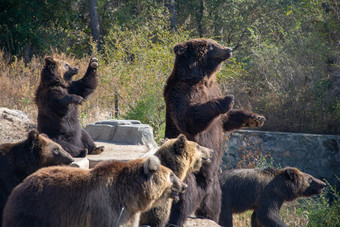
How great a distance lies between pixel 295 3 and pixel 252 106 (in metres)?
4.50

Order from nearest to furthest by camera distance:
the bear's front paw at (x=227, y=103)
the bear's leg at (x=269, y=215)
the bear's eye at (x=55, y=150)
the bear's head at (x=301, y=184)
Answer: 1. the bear's eye at (x=55, y=150)
2. the bear's front paw at (x=227, y=103)
3. the bear's leg at (x=269, y=215)
4. the bear's head at (x=301, y=184)

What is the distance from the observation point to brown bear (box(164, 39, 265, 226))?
18.4 ft

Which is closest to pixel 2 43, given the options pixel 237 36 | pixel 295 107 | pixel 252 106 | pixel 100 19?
pixel 100 19

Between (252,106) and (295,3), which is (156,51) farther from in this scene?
(295,3)

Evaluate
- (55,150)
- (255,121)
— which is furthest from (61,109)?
(255,121)

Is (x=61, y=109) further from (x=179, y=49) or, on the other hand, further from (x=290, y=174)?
(x=290, y=174)

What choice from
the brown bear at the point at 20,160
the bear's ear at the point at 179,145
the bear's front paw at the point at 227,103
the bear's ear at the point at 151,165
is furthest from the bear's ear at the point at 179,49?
the bear's ear at the point at 151,165

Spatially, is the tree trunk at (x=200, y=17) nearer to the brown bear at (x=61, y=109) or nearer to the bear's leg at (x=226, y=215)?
the brown bear at (x=61, y=109)

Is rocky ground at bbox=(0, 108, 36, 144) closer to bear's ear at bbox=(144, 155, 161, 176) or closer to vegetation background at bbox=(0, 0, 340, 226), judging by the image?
vegetation background at bbox=(0, 0, 340, 226)

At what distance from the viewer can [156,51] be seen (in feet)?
38.0

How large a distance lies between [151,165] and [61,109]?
3327 millimetres

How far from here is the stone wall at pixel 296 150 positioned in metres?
12.0

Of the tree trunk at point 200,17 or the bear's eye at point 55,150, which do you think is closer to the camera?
the bear's eye at point 55,150

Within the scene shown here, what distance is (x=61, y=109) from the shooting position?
22.3 feet
